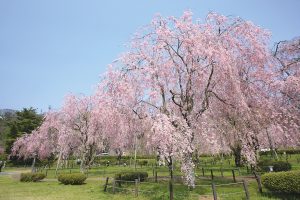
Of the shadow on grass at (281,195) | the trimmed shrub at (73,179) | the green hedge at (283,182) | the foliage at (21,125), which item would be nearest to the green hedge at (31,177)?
the trimmed shrub at (73,179)

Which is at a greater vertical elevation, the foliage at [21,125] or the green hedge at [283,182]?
the foliage at [21,125]

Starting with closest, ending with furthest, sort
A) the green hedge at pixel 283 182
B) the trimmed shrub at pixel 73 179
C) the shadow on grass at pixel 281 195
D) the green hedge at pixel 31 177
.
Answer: the green hedge at pixel 283 182, the shadow on grass at pixel 281 195, the trimmed shrub at pixel 73 179, the green hedge at pixel 31 177

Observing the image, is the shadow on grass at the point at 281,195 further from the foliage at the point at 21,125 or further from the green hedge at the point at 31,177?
the foliage at the point at 21,125

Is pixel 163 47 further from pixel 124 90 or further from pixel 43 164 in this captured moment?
pixel 43 164

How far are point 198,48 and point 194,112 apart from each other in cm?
452

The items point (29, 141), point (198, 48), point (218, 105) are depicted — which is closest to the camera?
point (198, 48)

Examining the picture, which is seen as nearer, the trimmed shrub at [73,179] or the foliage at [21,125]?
the trimmed shrub at [73,179]

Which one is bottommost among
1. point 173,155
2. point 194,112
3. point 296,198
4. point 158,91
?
point 296,198

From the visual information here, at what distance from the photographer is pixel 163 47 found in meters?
18.4

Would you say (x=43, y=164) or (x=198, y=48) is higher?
(x=198, y=48)

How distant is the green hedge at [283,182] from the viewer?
13398mm

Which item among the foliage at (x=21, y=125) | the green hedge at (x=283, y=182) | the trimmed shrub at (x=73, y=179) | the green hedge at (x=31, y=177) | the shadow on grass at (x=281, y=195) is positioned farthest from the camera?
the foliage at (x=21, y=125)

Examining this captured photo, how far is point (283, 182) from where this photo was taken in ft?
45.7

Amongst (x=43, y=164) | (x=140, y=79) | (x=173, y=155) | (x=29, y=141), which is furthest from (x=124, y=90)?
(x=43, y=164)
